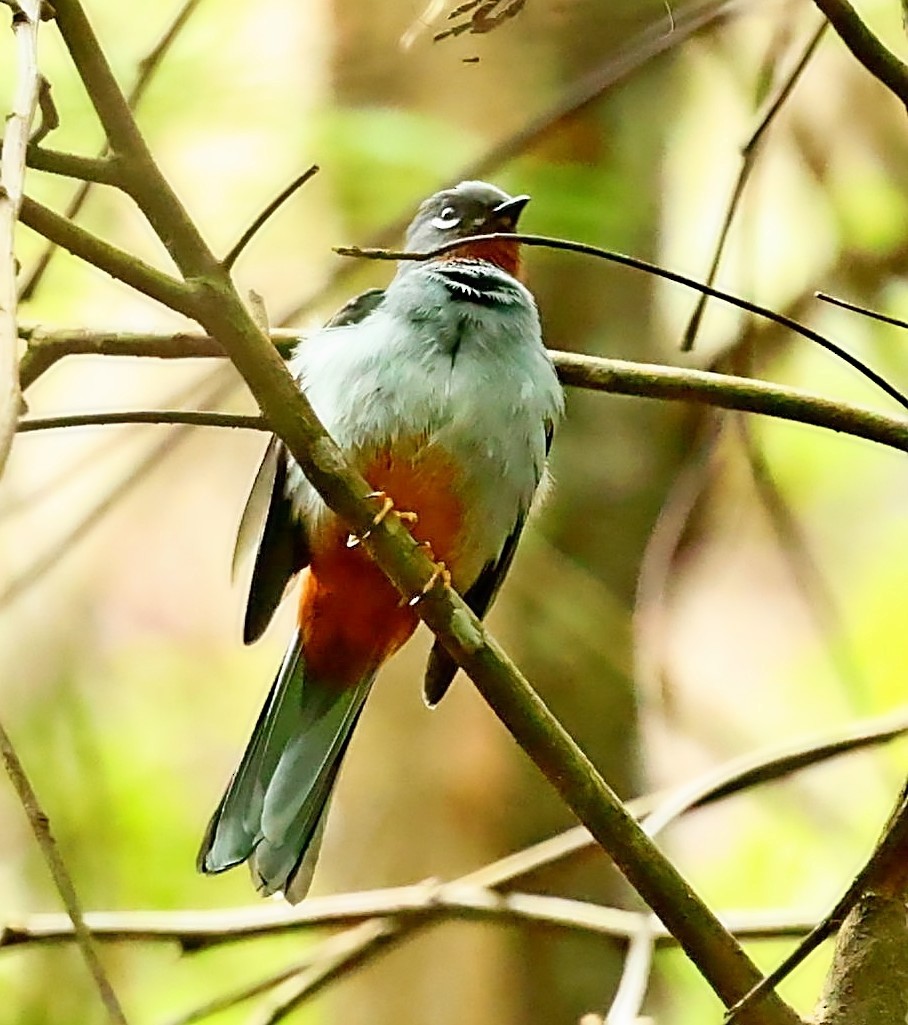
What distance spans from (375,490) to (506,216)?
2.58 feet

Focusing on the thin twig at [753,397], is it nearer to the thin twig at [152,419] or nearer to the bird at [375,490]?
the thin twig at [152,419]

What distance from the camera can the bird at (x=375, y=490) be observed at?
92.1 inches

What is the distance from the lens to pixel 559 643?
10.6 feet

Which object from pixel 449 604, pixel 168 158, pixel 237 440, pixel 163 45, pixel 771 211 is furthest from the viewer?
pixel 237 440

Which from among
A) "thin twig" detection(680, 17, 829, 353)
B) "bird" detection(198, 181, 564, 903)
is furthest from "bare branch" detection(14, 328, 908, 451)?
"bird" detection(198, 181, 564, 903)

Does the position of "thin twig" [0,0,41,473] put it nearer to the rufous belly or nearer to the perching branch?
the perching branch

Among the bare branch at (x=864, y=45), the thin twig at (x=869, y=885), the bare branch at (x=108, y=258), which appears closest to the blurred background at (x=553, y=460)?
the bare branch at (x=864, y=45)

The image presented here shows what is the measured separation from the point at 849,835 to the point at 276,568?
152cm

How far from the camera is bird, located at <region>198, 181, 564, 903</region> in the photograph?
92.1 inches

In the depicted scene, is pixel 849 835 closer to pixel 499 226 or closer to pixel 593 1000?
pixel 593 1000

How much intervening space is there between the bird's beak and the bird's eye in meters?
0.10

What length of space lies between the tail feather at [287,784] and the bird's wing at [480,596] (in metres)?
0.12

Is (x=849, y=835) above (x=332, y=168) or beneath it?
beneath

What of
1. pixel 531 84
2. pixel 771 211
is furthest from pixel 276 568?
pixel 771 211
